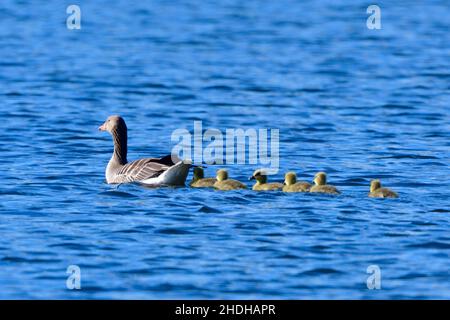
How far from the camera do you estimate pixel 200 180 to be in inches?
760

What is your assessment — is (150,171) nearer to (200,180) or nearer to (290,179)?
(200,180)

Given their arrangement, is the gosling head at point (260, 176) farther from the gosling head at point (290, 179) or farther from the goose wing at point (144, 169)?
the goose wing at point (144, 169)

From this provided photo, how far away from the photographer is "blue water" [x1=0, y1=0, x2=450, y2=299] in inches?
586

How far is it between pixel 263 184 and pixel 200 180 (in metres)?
1.05

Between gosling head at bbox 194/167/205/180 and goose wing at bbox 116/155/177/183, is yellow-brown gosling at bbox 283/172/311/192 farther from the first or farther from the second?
goose wing at bbox 116/155/177/183

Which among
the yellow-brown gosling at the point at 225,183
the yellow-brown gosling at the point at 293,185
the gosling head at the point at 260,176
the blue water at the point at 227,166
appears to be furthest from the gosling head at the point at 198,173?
the yellow-brown gosling at the point at 293,185

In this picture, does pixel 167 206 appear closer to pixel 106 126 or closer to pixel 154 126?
pixel 106 126

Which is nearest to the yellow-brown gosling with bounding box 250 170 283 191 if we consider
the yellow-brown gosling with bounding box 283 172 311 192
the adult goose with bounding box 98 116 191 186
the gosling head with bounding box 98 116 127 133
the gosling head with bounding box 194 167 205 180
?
the yellow-brown gosling with bounding box 283 172 311 192

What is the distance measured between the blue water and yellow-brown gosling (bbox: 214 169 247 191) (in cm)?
22

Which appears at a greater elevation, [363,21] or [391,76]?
[363,21]

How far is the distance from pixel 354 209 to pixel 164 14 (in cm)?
3649

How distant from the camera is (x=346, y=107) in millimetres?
30250

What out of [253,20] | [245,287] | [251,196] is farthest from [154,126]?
[253,20]

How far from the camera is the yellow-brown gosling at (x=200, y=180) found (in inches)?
755
